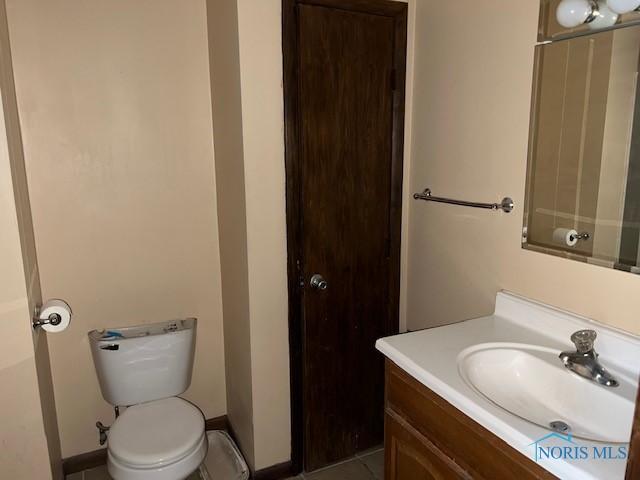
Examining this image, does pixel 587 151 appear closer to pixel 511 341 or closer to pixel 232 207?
pixel 511 341

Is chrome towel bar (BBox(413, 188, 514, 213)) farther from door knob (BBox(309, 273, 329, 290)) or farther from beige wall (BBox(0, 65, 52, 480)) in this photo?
beige wall (BBox(0, 65, 52, 480))

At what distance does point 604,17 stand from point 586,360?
98 cm

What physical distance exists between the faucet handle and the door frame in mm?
1034

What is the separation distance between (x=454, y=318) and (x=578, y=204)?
0.71 meters

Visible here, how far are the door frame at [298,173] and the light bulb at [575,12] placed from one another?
2.65 feet

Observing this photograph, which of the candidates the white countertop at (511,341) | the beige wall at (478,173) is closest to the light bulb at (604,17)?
the beige wall at (478,173)

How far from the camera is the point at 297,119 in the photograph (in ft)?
6.32

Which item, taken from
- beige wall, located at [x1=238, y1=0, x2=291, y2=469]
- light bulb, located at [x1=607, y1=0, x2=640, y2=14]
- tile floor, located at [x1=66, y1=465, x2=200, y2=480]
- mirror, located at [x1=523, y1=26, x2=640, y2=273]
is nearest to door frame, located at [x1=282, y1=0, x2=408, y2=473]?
beige wall, located at [x1=238, y1=0, x2=291, y2=469]

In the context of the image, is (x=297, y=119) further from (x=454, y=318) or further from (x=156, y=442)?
(x=156, y=442)

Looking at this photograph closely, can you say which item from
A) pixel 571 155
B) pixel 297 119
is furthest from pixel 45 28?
pixel 571 155

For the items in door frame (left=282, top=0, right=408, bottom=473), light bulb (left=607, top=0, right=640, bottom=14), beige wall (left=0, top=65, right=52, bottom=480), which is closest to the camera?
light bulb (left=607, top=0, right=640, bottom=14)

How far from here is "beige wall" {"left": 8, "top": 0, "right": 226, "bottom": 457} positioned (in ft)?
6.38

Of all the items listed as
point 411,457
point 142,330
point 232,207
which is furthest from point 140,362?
point 411,457

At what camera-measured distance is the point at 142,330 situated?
7.31ft
